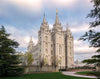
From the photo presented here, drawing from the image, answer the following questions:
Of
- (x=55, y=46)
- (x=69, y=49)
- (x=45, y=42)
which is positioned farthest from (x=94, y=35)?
(x=69, y=49)

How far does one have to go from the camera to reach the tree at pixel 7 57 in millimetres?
18958

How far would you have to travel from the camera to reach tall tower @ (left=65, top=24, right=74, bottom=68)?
254 ft

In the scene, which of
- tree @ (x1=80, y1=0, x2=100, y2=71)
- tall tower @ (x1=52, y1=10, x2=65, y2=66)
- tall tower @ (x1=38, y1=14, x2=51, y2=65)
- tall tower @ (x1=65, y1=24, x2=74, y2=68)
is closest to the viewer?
tree @ (x1=80, y1=0, x2=100, y2=71)

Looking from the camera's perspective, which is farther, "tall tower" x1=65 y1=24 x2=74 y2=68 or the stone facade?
"tall tower" x1=65 y1=24 x2=74 y2=68

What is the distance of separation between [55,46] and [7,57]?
183ft

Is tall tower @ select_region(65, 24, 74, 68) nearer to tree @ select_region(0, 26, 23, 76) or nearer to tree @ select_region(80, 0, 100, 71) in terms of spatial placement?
tree @ select_region(0, 26, 23, 76)

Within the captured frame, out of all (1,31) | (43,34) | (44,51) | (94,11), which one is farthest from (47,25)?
(94,11)

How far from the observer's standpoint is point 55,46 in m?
73.5

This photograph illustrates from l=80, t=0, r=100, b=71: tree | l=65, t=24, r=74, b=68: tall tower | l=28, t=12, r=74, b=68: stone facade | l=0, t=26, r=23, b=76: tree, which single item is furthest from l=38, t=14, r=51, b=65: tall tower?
l=80, t=0, r=100, b=71: tree

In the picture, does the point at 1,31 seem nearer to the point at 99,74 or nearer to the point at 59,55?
the point at 99,74

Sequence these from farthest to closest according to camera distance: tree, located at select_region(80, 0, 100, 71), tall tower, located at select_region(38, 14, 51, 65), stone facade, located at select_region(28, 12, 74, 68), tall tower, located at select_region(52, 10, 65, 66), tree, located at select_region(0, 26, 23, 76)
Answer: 1. tall tower, located at select_region(52, 10, 65, 66)
2. stone facade, located at select_region(28, 12, 74, 68)
3. tall tower, located at select_region(38, 14, 51, 65)
4. tree, located at select_region(0, 26, 23, 76)
5. tree, located at select_region(80, 0, 100, 71)

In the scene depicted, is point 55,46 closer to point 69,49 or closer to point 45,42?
point 45,42

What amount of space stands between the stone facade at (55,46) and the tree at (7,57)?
44.8 m

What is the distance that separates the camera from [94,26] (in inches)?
225
